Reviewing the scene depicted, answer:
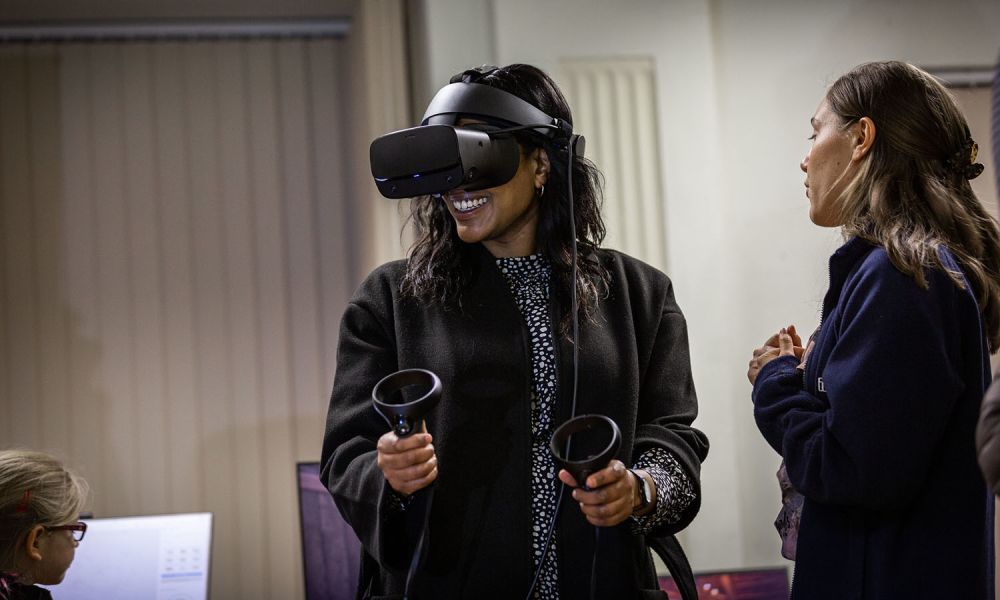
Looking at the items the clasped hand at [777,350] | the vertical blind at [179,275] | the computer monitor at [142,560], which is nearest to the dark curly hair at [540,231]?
the clasped hand at [777,350]

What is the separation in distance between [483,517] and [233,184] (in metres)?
2.50

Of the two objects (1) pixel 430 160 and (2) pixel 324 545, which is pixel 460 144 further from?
(2) pixel 324 545

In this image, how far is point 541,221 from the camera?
1.45 meters

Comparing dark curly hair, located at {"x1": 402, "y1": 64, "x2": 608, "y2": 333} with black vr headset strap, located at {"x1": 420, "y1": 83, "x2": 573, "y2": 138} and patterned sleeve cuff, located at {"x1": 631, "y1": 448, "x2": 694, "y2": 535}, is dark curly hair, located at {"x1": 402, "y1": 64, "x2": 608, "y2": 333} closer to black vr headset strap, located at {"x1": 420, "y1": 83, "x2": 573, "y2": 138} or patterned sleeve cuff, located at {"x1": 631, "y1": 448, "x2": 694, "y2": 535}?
black vr headset strap, located at {"x1": 420, "y1": 83, "x2": 573, "y2": 138}

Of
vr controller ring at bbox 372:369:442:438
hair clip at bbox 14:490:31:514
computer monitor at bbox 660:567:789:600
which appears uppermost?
vr controller ring at bbox 372:369:442:438

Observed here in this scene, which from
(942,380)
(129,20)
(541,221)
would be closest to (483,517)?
(541,221)

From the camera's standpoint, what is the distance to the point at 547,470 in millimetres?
1299

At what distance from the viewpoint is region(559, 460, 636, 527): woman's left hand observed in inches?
41.9

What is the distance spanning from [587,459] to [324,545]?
1712mm

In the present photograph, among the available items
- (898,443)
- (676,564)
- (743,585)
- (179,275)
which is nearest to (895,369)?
(898,443)

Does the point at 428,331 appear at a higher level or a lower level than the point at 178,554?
higher

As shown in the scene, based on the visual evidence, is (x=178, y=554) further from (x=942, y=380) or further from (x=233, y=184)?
(x=942, y=380)

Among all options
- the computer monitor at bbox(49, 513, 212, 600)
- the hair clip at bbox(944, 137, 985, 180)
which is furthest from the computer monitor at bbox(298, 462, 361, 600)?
the hair clip at bbox(944, 137, 985, 180)

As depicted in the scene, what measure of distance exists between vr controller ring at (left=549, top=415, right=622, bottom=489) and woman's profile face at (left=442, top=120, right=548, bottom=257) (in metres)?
0.39
